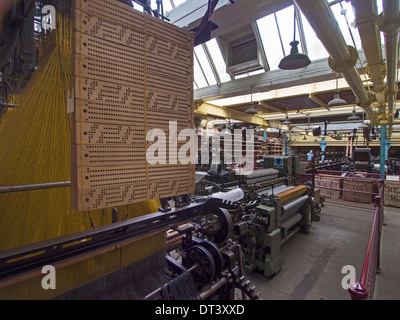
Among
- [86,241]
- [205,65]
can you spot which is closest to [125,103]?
[86,241]

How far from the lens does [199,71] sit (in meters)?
6.20

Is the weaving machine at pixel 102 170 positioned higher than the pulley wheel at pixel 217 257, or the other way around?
the weaving machine at pixel 102 170

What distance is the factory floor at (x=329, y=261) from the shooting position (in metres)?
2.64

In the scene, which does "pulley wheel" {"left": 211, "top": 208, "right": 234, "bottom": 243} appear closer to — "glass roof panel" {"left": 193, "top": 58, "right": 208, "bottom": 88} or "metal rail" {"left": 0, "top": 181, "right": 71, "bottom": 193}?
"metal rail" {"left": 0, "top": 181, "right": 71, "bottom": 193}

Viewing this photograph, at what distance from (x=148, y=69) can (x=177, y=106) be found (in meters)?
0.28

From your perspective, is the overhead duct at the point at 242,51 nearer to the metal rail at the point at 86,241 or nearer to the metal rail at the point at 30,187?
the metal rail at the point at 86,241

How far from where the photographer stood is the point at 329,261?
3.32 m

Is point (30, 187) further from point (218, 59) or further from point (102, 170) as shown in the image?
point (218, 59)

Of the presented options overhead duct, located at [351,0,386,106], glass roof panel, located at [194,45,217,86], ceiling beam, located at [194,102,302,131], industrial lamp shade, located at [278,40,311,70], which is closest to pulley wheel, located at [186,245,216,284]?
industrial lamp shade, located at [278,40,311,70]

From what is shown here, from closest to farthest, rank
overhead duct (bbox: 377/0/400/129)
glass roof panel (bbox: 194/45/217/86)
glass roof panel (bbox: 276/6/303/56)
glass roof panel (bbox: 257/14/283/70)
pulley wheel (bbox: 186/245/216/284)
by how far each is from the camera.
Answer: pulley wheel (bbox: 186/245/216/284)
overhead duct (bbox: 377/0/400/129)
glass roof panel (bbox: 276/6/303/56)
glass roof panel (bbox: 257/14/283/70)
glass roof panel (bbox: 194/45/217/86)

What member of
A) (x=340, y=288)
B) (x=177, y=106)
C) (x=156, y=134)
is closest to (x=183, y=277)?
(x=156, y=134)

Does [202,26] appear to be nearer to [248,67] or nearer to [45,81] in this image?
[45,81]

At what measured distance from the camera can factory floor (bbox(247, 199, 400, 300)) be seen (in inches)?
104

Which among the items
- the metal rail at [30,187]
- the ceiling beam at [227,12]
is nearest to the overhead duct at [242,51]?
the ceiling beam at [227,12]
